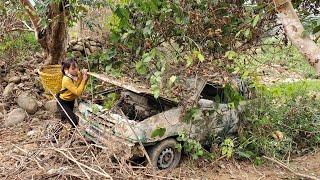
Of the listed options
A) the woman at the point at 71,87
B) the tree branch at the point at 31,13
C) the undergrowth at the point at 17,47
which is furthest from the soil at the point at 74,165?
the undergrowth at the point at 17,47

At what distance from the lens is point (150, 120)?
5.91 meters

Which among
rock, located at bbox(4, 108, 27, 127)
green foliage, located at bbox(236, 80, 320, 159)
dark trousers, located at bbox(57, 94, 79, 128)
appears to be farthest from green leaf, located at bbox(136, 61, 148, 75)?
rock, located at bbox(4, 108, 27, 127)

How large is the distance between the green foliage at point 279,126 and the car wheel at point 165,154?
1.13m

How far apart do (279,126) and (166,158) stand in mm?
2460

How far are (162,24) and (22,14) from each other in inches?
152

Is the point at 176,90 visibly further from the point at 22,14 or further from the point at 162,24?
the point at 22,14

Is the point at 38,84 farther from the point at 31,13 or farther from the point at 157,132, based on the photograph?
the point at 157,132

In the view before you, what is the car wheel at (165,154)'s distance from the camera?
5.98 m

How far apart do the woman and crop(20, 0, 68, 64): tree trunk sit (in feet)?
5.33

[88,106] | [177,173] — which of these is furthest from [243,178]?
[88,106]

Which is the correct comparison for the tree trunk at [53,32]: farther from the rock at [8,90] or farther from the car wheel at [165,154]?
the car wheel at [165,154]

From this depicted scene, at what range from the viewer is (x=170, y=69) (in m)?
5.62

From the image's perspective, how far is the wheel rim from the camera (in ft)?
20.0

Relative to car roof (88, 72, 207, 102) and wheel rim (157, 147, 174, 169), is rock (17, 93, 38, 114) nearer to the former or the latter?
car roof (88, 72, 207, 102)
